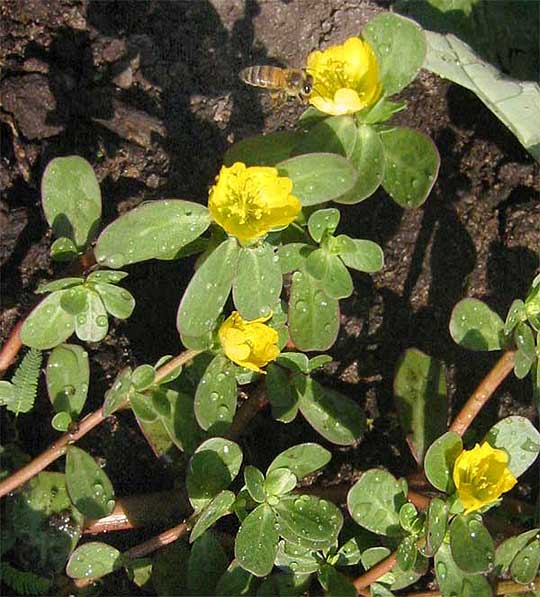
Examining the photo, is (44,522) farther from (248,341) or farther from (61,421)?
(248,341)

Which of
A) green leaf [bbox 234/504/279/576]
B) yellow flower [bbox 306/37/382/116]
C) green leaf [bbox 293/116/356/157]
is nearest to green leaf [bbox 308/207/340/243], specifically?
green leaf [bbox 293/116/356/157]

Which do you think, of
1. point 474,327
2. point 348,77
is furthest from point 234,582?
point 348,77

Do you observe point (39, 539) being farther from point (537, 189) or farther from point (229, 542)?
point (537, 189)

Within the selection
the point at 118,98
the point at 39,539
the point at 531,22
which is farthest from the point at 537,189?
the point at 39,539

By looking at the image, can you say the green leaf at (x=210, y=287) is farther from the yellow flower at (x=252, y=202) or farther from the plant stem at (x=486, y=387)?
the plant stem at (x=486, y=387)

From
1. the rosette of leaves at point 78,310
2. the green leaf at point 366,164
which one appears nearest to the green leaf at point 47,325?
the rosette of leaves at point 78,310

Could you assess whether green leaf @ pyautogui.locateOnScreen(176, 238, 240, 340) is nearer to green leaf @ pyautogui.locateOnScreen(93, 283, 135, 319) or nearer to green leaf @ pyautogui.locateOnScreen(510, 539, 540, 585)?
A: green leaf @ pyautogui.locateOnScreen(93, 283, 135, 319)
